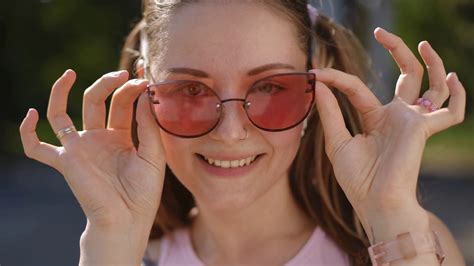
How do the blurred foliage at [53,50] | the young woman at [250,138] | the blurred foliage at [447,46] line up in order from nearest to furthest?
the young woman at [250,138] → the blurred foliage at [447,46] → the blurred foliage at [53,50]

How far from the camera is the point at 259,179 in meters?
2.57

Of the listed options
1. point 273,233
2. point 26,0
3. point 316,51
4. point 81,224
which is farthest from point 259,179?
point 26,0

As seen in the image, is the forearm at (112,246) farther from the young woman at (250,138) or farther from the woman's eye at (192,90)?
the woman's eye at (192,90)

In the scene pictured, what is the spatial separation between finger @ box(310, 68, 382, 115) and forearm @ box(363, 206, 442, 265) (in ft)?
1.24

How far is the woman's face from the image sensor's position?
7.92ft

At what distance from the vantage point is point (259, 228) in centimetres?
284

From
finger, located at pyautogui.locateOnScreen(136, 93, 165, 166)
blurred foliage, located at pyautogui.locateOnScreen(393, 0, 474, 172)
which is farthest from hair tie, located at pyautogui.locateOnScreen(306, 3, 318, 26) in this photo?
blurred foliage, located at pyautogui.locateOnScreen(393, 0, 474, 172)

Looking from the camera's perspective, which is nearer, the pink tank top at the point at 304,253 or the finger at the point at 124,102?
the finger at the point at 124,102

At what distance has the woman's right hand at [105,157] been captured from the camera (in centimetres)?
250

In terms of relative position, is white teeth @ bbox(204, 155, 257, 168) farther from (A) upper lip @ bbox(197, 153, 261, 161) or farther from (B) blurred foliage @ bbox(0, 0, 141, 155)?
(B) blurred foliage @ bbox(0, 0, 141, 155)

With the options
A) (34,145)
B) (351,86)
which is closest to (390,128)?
(351,86)

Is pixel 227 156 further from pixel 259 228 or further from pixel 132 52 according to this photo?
pixel 132 52

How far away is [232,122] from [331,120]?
0.34 metres

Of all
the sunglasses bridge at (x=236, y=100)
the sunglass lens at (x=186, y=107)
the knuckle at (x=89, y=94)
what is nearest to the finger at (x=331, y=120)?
the sunglasses bridge at (x=236, y=100)
